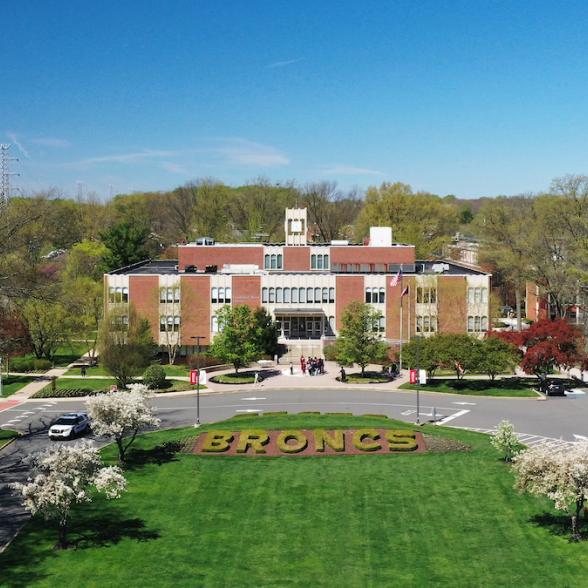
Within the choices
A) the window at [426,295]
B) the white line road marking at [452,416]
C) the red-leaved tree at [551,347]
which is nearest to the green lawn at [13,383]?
the white line road marking at [452,416]

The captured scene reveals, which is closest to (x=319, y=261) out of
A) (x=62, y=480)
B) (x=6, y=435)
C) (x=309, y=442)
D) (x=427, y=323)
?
(x=427, y=323)

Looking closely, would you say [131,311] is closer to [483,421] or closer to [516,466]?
[483,421]

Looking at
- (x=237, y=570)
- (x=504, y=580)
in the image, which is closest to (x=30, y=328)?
(x=237, y=570)

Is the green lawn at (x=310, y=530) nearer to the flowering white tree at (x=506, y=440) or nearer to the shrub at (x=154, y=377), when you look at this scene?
the flowering white tree at (x=506, y=440)

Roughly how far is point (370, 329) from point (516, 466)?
4268 cm

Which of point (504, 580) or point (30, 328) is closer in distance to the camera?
point (504, 580)

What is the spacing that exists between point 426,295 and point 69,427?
47.3 meters

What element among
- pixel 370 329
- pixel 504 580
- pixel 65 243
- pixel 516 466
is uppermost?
pixel 65 243

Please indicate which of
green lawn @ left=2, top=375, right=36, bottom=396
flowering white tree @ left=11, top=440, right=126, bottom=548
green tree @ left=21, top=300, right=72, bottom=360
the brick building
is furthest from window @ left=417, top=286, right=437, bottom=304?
flowering white tree @ left=11, top=440, right=126, bottom=548

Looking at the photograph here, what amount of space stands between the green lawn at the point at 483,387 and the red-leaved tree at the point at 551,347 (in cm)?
225

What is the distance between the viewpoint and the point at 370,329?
77250 millimetres

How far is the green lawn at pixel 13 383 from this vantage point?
226ft

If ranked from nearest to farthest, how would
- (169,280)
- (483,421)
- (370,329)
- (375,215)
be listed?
(483,421) → (370,329) → (169,280) → (375,215)

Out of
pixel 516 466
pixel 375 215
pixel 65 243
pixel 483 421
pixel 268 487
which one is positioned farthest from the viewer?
pixel 65 243
